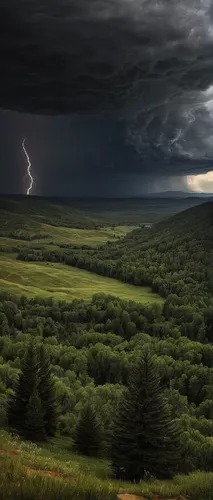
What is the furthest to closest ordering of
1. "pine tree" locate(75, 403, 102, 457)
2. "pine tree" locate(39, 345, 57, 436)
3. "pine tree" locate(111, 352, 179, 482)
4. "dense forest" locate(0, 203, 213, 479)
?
1. "pine tree" locate(39, 345, 57, 436)
2. "pine tree" locate(75, 403, 102, 457)
3. "dense forest" locate(0, 203, 213, 479)
4. "pine tree" locate(111, 352, 179, 482)

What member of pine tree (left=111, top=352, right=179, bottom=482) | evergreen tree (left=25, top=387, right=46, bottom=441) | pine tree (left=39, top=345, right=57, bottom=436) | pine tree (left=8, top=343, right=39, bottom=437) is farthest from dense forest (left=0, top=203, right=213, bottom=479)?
pine tree (left=39, top=345, right=57, bottom=436)

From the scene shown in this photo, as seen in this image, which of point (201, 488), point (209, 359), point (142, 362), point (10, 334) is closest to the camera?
point (201, 488)

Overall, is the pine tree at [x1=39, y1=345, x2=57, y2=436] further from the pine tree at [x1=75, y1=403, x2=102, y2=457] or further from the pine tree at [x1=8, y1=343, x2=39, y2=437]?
the pine tree at [x1=75, y1=403, x2=102, y2=457]

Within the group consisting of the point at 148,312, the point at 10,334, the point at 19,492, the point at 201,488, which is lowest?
the point at 10,334

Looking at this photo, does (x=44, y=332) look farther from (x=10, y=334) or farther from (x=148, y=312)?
(x=148, y=312)

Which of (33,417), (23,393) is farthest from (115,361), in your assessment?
(33,417)

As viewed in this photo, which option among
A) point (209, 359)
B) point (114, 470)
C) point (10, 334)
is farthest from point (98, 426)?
point (10, 334)
